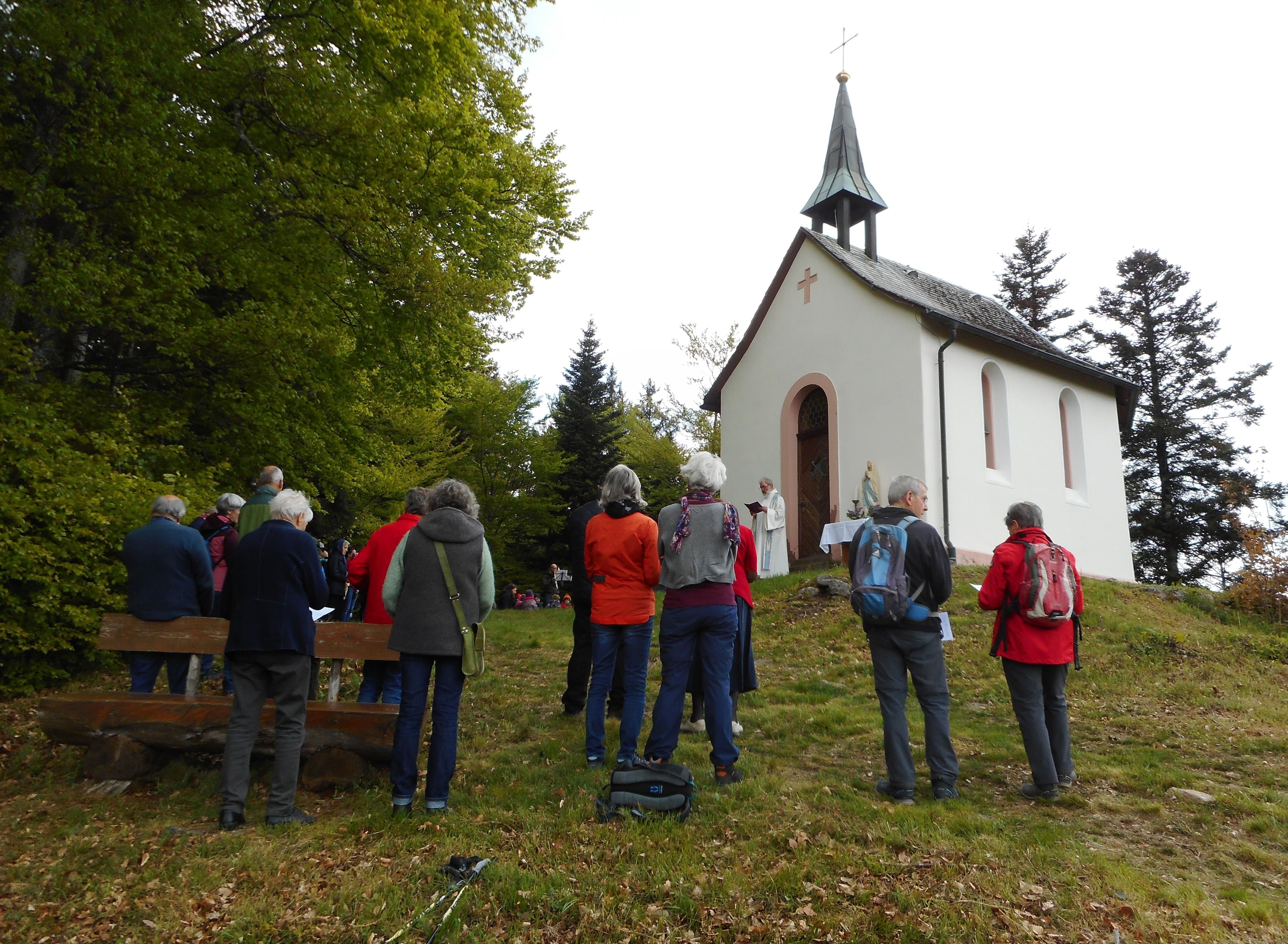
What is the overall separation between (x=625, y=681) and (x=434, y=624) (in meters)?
1.36

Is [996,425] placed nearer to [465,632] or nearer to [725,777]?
[725,777]

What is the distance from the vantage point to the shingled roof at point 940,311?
16.0 m

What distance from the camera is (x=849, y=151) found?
66.8ft

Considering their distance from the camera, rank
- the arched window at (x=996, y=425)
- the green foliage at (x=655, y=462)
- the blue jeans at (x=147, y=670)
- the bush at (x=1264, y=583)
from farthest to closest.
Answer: the green foliage at (x=655, y=462) → the arched window at (x=996, y=425) → the bush at (x=1264, y=583) → the blue jeans at (x=147, y=670)

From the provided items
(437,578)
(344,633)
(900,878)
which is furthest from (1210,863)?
(344,633)

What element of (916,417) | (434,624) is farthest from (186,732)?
(916,417)

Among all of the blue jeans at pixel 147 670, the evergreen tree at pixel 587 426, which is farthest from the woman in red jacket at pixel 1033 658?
the evergreen tree at pixel 587 426

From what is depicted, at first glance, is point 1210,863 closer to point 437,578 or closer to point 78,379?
point 437,578

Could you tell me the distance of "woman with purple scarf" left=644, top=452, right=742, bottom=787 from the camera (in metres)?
4.89

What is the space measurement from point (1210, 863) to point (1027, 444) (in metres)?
13.7

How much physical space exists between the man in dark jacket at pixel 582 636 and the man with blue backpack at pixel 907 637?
162 cm

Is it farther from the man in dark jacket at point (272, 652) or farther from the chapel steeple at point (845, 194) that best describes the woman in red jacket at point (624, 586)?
the chapel steeple at point (845, 194)

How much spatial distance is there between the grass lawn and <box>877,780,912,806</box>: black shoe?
9cm

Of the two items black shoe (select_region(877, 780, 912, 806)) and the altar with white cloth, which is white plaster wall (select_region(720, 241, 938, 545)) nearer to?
the altar with white cloth
